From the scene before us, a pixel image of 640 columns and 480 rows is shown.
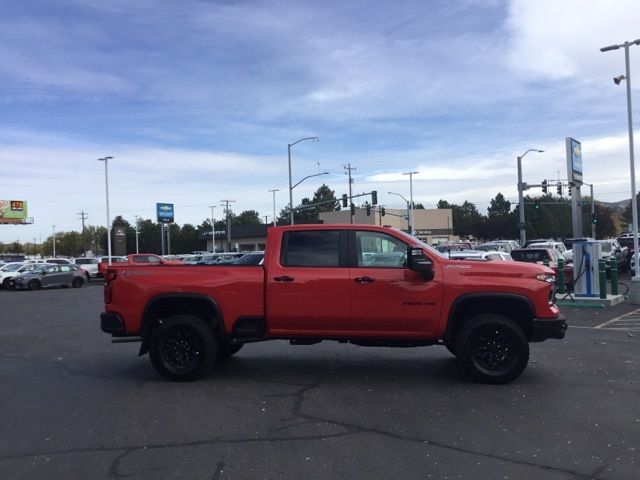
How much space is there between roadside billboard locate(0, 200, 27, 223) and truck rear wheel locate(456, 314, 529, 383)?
107 m

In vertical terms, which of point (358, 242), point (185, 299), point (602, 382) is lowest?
point (602, 382)

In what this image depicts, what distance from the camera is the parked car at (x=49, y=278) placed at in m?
32.0

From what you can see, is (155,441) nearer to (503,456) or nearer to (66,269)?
(503,456)

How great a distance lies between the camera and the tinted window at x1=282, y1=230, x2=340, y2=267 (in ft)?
23.7

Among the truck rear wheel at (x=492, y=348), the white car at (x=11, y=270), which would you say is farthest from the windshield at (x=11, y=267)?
the truck rear wheel at (x=492, y=348)

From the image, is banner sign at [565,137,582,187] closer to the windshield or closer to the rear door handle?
the rear door handle

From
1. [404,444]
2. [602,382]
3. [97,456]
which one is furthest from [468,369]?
[97,456]

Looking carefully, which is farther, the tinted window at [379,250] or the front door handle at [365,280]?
the tinted window at [379,250]

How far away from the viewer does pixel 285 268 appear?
283 inches

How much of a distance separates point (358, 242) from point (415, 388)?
1915 mm

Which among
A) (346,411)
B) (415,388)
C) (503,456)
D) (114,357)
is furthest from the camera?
(114,357)

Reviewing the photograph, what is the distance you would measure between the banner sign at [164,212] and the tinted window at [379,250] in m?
82.2

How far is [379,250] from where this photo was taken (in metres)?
7.20

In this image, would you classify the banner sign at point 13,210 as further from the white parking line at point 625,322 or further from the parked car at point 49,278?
the white parking line at point 625,322
